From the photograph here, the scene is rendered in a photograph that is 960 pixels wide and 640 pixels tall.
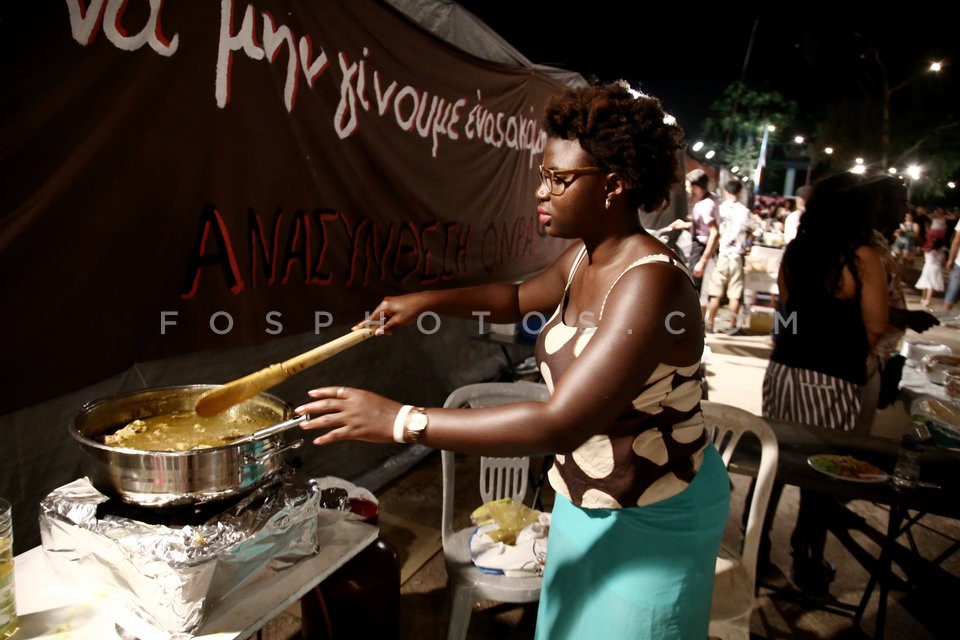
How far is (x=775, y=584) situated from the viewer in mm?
3312

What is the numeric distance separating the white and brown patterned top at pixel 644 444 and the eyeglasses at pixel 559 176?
0.91ft

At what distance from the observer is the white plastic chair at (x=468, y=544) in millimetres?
2225

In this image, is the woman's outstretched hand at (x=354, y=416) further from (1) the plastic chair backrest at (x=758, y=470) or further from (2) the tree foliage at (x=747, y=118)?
(2) the tree foliage at (x=747, y=118)

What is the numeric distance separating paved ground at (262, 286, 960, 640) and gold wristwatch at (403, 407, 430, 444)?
1.62 metres

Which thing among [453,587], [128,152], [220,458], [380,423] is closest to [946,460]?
[453,587]

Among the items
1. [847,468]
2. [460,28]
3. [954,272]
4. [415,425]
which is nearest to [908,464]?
[847,468]

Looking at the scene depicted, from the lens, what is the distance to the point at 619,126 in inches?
58.7

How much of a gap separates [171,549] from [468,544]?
1.39 metres

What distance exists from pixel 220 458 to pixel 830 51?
1177 inches

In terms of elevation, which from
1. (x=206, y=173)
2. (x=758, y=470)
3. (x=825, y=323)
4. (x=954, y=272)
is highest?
(x=206, y=173)

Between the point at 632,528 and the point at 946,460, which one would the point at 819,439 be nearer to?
the point at 946,460

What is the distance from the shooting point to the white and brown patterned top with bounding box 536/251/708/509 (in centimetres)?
150

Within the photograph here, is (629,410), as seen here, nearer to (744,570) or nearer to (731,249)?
(744,570)

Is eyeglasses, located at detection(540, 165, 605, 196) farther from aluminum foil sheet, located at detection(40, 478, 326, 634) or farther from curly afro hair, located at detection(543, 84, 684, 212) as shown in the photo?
aluminum foil sheet, located at detection(40, 478, 326, 634)
